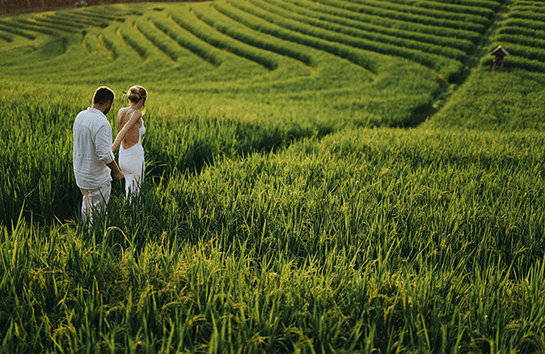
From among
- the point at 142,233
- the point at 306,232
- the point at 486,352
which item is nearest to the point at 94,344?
the point at 142,233

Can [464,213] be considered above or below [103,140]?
below

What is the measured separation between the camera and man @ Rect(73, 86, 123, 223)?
3.26m

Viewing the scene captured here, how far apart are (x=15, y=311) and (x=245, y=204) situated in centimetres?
195

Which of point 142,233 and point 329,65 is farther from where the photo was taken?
point 329,65

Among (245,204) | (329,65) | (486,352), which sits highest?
(329,65)

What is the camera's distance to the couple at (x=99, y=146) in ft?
10.7

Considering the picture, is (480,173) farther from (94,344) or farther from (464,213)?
(94,344)

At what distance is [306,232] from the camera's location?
288cm

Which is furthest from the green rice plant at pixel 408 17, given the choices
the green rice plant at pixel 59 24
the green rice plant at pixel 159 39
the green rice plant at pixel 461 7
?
the green rice plant at pixel 59 24

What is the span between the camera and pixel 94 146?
3.37 m

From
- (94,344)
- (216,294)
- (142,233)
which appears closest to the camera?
(94,344)

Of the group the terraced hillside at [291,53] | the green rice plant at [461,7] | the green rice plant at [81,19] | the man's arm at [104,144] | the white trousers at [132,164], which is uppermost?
the green rice plant at [81,19]

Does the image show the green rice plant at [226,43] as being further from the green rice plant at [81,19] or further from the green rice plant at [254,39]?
the green rice plant at [81,19]

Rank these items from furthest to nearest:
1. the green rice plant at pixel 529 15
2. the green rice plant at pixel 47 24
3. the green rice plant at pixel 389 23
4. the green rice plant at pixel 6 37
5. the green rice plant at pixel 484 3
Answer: the green rice plant at pixel 47 24 → the green rice plant at pixel 6 37 → the green rice plant at pixel 484 3 → the green rice plant at pixel 529 15 → the green rice plant at pixel 389 23
